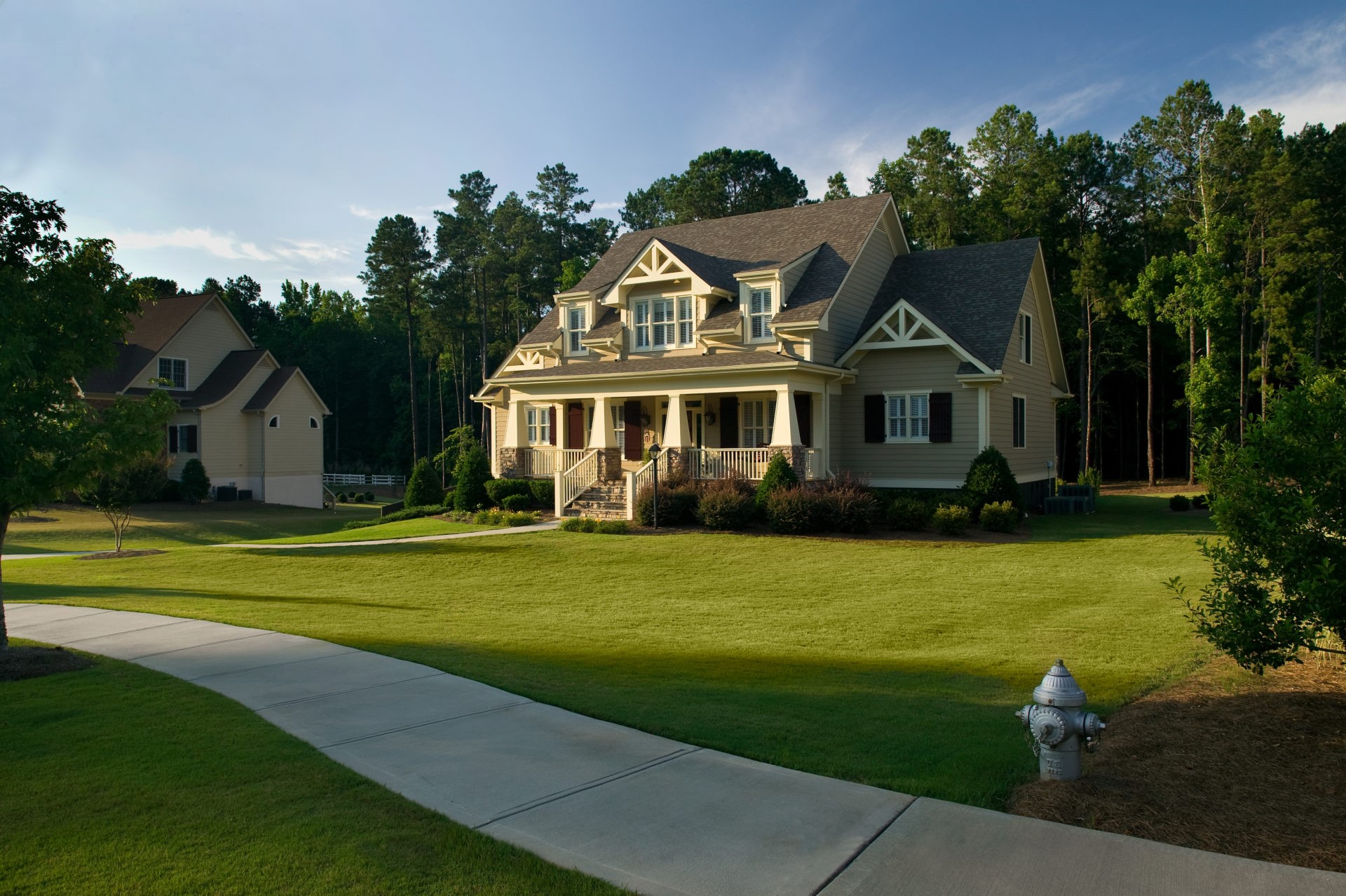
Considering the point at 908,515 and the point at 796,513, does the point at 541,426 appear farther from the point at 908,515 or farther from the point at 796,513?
the point at 908,515

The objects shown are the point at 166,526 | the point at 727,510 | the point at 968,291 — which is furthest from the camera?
the point at 166,526

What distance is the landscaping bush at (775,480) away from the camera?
22.7 meters

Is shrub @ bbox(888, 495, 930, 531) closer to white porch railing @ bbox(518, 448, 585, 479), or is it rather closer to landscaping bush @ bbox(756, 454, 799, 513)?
landscaping bush @ bbox(756, 454, 799, 513)

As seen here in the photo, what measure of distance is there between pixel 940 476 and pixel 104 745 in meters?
22.4

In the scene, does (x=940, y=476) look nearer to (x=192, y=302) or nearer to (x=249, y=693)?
(x=249, y=693)

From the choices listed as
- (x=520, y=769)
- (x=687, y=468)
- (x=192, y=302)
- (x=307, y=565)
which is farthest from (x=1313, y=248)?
(x=192, y=302)

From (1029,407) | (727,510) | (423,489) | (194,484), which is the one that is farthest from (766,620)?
(194,484)

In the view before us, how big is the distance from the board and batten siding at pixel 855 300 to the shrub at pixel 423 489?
49.4ft

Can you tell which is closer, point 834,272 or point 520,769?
point 520,769

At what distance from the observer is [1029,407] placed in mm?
28938

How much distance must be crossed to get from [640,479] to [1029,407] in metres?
13.2

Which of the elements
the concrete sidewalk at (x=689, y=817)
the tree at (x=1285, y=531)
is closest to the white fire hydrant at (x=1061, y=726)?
the concrete sidewalk at (x=689, y=817)

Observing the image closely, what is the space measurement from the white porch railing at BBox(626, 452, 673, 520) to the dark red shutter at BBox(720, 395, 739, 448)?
9.54 ft

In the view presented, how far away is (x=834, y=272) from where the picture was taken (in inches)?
1081
